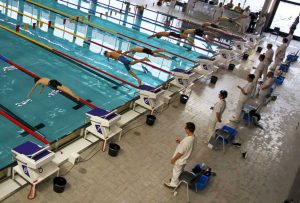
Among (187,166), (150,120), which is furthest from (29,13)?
(187,166)

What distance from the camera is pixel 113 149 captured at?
5.89m

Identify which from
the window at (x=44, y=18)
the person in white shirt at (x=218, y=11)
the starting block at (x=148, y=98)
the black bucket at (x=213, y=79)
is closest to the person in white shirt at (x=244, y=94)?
the starting block at (x=148, y=98)

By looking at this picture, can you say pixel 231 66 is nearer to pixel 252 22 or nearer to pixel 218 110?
pixel 218 110

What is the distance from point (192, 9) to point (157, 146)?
16.0 meters

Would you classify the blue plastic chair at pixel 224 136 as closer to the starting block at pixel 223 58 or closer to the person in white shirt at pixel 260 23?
the starting block at pixel 223 58

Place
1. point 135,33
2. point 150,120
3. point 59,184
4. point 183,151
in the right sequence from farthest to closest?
point 135,33 < point 150,120 < point 183,151 < point 59,184

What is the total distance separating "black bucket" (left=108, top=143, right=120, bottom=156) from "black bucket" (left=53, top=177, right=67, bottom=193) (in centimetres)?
118

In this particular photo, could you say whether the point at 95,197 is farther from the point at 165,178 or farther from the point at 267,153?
the point at 267,153

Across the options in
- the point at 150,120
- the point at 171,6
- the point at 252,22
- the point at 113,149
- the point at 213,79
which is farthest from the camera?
the point at 171,6

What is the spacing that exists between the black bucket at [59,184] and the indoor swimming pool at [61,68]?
1234 mm

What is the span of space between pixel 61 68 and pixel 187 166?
5060mm

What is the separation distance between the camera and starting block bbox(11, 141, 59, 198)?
14.9 feet

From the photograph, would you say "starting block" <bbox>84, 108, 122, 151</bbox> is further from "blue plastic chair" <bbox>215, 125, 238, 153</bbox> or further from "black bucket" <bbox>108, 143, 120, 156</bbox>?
"blue plastic chair" <bbox>215, 125, 238, 153</bbox>

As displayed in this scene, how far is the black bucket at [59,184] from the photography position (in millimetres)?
4836
